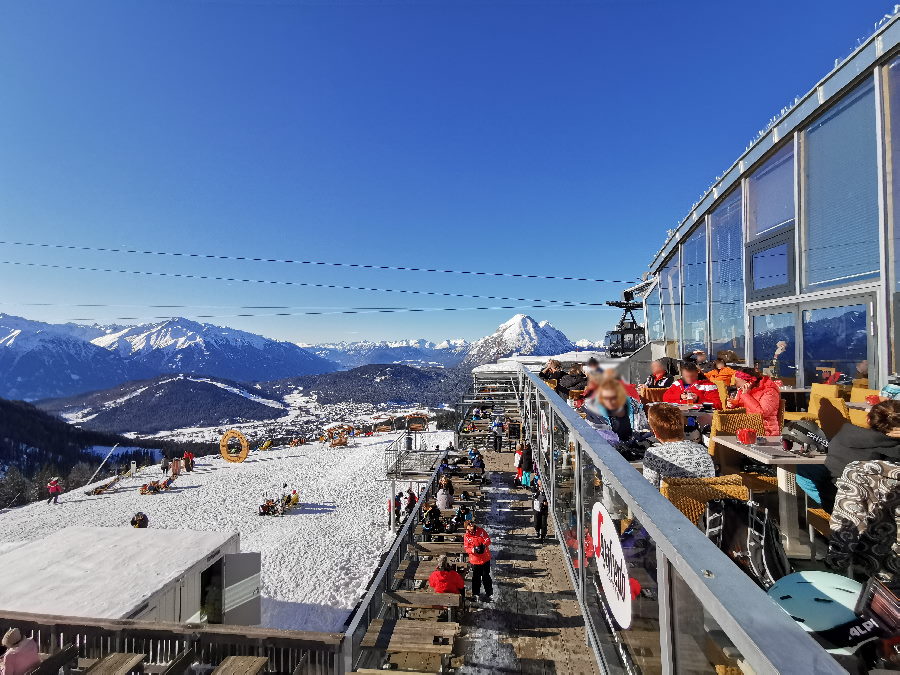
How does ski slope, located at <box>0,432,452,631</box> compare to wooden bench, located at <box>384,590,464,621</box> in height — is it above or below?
below

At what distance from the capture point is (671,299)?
16000 millimetres

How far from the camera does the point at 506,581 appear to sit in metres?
5.96

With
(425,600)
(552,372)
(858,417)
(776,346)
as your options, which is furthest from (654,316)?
(425,600)

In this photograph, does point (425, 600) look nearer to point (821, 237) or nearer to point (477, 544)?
point (477, 544)

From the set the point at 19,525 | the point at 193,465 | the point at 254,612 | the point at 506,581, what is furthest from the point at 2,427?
the point at 506,581

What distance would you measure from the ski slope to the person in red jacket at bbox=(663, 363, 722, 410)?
14.5 m

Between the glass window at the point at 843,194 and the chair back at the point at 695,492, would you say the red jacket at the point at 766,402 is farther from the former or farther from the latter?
the glass window at the point at 843,194

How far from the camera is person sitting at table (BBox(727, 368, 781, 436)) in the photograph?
4703mm

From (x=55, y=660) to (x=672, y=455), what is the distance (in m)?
7.08

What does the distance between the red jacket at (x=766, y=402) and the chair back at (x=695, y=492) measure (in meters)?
1.99

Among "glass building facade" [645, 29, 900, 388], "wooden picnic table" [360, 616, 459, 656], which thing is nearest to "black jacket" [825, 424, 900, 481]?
"wooden picnic table" [360, 616, 459, 656]

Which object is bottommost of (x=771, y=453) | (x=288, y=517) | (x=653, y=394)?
(x=288, y=517)

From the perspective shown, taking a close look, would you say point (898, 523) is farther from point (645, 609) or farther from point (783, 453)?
point (645, 609)

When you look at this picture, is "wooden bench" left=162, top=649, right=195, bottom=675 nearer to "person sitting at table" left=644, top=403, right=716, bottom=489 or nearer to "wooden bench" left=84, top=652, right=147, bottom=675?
"wooden bench" left=84, top=652, right=147, bottom=675
